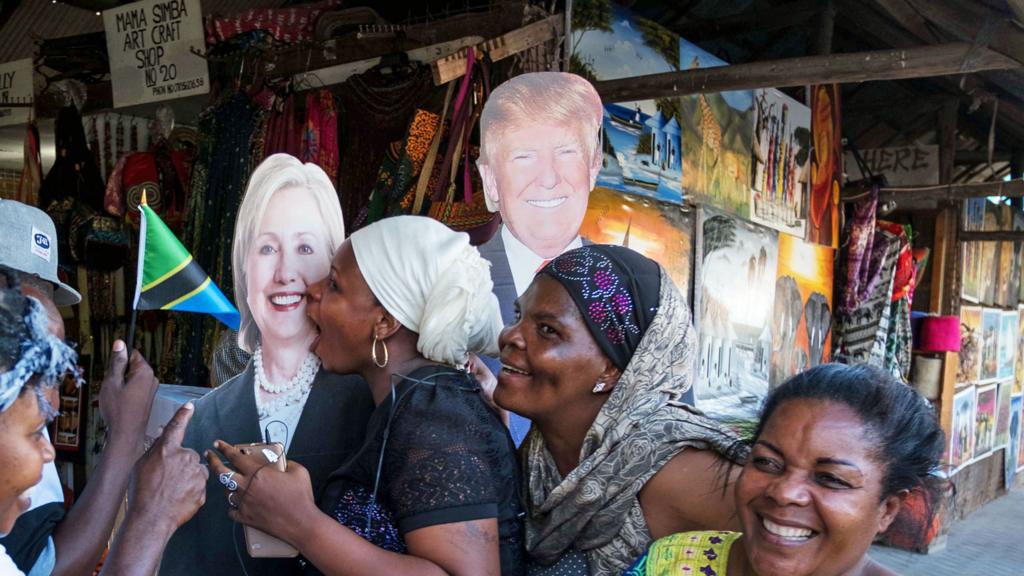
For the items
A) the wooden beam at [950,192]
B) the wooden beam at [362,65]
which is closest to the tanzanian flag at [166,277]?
the wooden beam at [362,65]

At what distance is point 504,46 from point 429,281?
1.86 meters

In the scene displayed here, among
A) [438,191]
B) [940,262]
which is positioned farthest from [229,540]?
[940,262]

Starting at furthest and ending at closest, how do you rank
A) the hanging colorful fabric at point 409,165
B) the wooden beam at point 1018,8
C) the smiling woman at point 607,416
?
the hanging colorful fabric at point 409,165, the wooden beam at point 1018,8, the smiling woman at point 607,416

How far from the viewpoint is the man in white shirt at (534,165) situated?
3.36 metres

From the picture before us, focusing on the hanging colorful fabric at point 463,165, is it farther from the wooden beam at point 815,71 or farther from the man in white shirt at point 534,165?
the wooden beam at point 815,71

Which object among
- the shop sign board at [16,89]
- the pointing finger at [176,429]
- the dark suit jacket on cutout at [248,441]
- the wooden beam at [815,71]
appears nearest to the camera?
the pointing finger at [176,429]

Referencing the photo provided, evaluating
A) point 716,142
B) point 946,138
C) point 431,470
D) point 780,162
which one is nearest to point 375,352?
point 431,470

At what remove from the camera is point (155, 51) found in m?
4.17

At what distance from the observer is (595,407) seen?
6.13 ft

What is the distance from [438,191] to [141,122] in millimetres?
2926

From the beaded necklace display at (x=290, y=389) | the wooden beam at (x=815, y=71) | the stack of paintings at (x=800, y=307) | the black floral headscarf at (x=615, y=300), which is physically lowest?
the stack of paintings at (x=800, y=307)

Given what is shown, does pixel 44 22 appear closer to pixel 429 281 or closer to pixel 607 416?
pixel 429 281

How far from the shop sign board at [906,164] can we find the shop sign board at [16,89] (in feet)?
21.7

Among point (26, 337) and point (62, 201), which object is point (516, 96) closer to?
point (26, 337)
